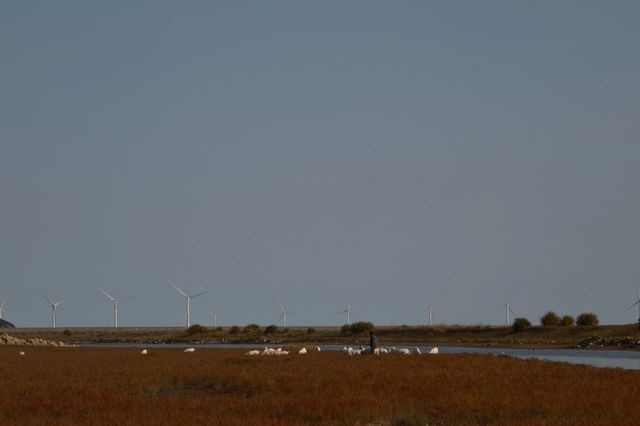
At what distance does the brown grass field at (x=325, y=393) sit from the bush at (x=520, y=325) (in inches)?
1958

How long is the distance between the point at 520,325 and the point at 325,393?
A: 221ft

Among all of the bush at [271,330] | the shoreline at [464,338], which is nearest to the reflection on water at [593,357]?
the shoreline at [464,338]

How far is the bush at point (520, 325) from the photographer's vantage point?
9469 centimetres

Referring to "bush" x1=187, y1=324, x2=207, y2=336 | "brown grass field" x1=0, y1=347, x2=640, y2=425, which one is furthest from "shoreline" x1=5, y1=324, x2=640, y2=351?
"brown grass field" x1=0, y1=347, x2=640, y2=425

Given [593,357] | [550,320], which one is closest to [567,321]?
[550,320]

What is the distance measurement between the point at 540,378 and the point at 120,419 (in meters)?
16.7

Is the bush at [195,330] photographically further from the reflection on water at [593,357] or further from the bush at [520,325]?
the reflection on water at [593,357]

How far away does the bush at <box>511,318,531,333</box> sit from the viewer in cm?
9469

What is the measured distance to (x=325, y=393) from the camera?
1214 inches

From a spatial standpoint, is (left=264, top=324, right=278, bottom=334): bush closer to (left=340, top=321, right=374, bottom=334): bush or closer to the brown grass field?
(left=340, top=321, right=374, bottom=334): bush

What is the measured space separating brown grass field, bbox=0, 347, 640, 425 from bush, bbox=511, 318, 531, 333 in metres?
49.7

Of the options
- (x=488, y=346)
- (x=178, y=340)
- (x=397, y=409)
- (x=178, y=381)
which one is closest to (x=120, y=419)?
(x=397, y=409)

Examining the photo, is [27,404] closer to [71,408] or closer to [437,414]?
[71,408]

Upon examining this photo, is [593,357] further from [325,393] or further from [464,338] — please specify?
[325,393]
